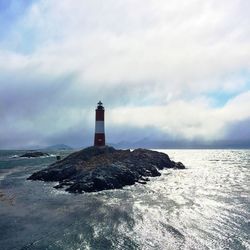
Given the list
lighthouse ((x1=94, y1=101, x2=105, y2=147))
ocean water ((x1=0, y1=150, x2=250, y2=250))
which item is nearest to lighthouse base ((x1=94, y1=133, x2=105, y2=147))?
lighthouse ((x1=94, y1=101, x2=105, y2=147))

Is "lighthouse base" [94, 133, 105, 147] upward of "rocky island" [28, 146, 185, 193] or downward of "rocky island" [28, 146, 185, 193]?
upward

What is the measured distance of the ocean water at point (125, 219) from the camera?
23.2 metres

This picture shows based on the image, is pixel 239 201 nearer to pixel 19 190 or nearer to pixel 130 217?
pixel 130 217

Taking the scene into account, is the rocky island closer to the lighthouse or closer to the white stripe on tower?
the lighthouse

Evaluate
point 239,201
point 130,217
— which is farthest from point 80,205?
point 239,201

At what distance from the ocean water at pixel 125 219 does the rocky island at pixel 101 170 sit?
315 cm

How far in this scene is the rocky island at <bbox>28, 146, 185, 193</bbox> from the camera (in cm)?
4659

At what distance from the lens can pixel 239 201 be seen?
38125 mm

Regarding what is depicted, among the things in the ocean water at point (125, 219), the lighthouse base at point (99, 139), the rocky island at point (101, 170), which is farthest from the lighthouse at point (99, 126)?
the ocean water at point (125, 219)

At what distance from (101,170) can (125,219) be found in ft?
68.2

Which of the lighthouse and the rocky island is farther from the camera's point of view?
the lighthouse

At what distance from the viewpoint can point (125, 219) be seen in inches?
1151

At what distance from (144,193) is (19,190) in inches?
723

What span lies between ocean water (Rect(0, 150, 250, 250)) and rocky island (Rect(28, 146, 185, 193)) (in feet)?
10.3
